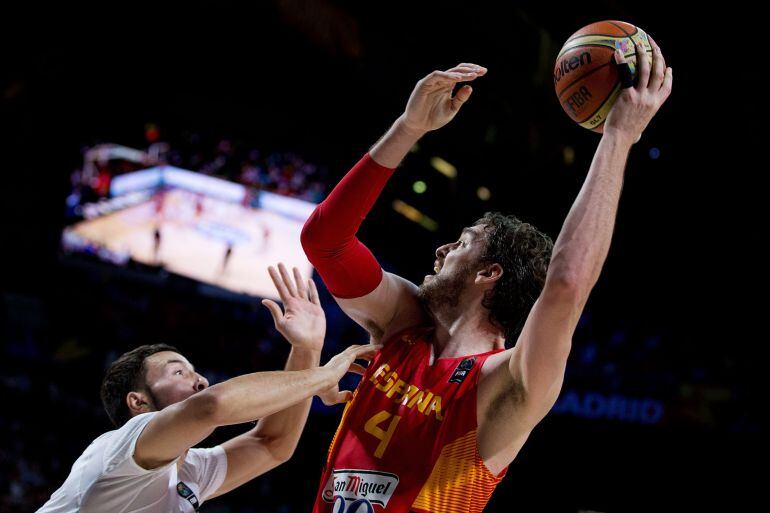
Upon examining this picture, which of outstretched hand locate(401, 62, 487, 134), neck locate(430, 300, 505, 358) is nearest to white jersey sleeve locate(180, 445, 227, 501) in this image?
neck locate(430, 300, 505, 358)

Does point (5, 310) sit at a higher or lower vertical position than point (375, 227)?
lower

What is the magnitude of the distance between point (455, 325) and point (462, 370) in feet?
0.89

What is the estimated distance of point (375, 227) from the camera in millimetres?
11656

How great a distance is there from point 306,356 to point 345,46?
17.6 feet

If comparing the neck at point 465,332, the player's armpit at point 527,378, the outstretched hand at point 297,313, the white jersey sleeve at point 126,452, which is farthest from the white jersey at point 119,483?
the player's armpit at point 527,378

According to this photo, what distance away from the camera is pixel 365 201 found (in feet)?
8.58

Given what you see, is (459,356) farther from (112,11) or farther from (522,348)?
(112,11)

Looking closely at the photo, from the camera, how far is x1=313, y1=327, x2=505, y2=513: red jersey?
225 centimetres

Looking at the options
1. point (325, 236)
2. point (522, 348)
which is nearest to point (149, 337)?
point (325, 236)

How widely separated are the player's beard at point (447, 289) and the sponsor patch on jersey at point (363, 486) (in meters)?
0.66

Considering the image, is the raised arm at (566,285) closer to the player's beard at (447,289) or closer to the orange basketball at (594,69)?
the orange basketball at (594,69)

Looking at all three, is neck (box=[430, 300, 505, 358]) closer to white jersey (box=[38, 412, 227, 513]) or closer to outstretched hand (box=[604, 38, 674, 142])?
outstretched hand (box=[604, 38, 674, 142])

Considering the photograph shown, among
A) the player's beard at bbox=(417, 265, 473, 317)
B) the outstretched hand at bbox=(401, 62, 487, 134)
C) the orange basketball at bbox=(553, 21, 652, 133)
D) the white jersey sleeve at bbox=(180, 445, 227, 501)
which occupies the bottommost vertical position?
the white jersey sleeve at bbox=(180, 445, 227, 501)

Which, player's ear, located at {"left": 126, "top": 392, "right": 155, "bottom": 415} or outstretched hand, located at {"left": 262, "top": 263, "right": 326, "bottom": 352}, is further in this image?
player's ear, located at {"left": 126, "top": 392, "right": 155, "bottom": 415}
